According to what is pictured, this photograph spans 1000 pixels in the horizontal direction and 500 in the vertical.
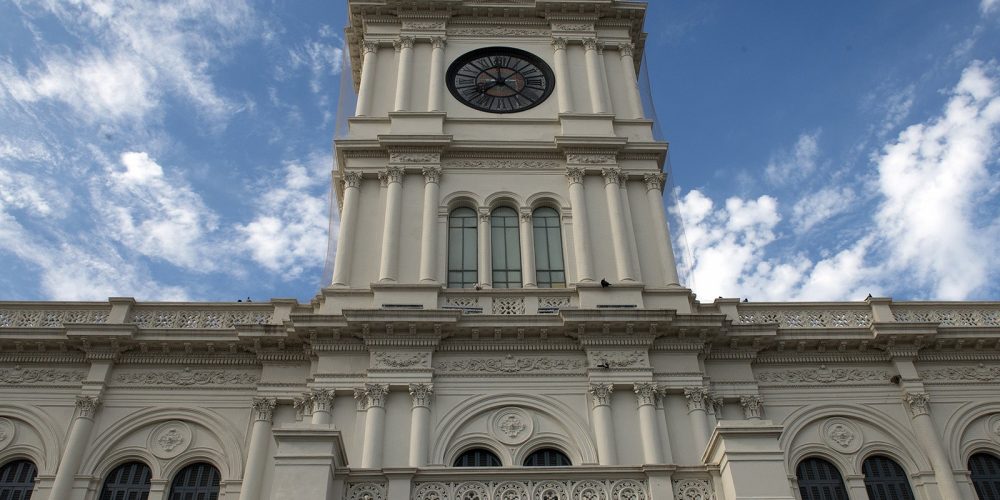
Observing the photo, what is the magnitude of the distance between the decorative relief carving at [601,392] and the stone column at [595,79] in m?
10.4

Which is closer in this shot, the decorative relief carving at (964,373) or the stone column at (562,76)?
the decorative relief carving at (964,373)

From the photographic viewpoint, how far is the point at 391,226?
81.9 feet

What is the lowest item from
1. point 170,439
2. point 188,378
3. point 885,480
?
point 885,480

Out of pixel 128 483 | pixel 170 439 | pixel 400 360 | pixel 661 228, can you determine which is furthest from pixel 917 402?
pixel 128 483

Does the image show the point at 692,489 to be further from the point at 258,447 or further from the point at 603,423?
the point at 258,447

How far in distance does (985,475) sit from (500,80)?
1829 centimetres

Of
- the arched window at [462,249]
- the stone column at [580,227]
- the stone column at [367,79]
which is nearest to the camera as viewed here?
the stone column at [580,227]

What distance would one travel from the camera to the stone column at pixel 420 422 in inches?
799

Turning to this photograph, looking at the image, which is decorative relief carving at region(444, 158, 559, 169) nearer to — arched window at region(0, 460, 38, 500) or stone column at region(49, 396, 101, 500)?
stone column at region(49, 396, 101, 500)

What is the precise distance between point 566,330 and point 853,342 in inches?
299

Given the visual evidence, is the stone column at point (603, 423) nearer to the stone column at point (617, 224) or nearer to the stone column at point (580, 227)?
the stone column at point (580, 227)

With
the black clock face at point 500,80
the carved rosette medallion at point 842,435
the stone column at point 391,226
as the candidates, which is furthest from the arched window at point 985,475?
the black clock face at point 500,80

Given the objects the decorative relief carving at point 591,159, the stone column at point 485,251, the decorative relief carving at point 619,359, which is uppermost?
the decorative relief carving at point 591,159

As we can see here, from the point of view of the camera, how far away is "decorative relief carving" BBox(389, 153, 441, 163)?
26797 millimetres
